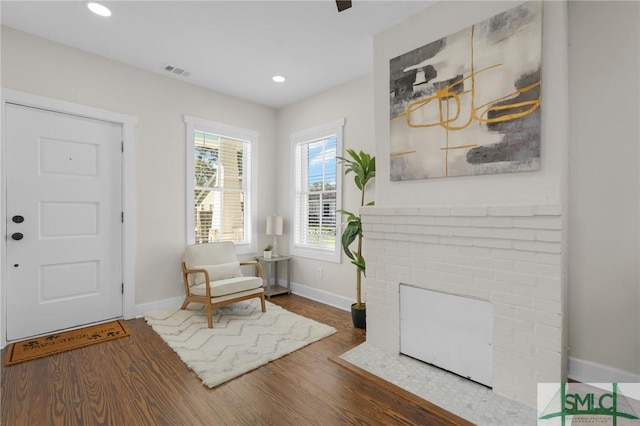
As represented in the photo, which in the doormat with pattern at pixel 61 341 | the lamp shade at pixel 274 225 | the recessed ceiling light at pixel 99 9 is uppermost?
the recessed ceiling light at pixel 99 9

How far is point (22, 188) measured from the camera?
269 centimetres

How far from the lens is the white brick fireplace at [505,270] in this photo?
1.76 metres

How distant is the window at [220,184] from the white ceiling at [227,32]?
0.74m

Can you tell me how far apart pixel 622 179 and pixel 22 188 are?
15.3 feet

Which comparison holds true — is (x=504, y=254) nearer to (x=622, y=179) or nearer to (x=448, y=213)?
(x=448, y=213)

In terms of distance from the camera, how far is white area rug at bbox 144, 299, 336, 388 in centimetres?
230

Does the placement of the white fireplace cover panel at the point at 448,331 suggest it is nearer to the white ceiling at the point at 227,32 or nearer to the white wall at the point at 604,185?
the white wall at the point at 604,185

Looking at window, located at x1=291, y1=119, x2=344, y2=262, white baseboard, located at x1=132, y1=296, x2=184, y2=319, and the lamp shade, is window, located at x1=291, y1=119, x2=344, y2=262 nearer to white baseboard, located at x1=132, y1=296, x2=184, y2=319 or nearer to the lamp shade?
the lamp shade

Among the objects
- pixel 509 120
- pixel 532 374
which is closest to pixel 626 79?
pixel 509 120

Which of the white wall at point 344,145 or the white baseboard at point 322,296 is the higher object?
the white wall at point 344,145

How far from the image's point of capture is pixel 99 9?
A: 7.86ft

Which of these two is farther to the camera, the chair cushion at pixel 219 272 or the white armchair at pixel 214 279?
the chair cushion at pixel 219 272

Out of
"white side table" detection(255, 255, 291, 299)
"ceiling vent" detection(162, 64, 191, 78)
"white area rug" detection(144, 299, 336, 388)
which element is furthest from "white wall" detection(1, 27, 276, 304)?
"white side table" detection(255, 255, 291, 299)

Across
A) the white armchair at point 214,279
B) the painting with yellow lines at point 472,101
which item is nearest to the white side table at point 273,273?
the white armchair at point 214,279
